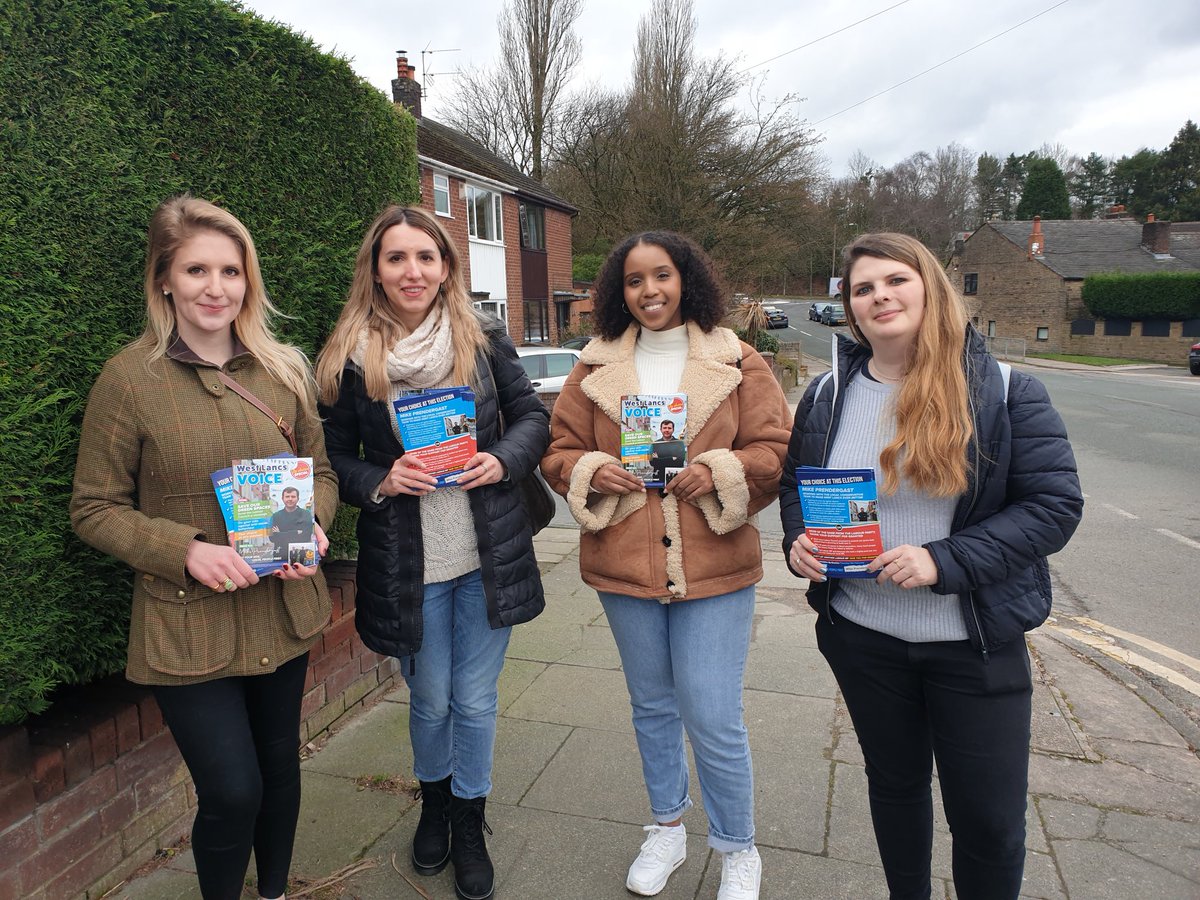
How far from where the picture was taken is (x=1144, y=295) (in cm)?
3694

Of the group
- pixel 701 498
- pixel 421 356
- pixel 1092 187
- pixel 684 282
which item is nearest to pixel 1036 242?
pixel 1092 187

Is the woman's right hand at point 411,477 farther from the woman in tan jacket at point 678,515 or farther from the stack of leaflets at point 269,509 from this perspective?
the woman in tan jacket at point 678,515

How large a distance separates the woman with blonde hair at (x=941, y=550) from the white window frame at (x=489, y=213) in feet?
73.8

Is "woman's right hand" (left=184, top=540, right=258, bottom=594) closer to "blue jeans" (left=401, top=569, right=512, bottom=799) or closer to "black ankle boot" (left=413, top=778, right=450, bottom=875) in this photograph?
"blue jeans" (left=401, top=569, right=512, bottom=799)

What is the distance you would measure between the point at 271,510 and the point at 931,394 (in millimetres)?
1697

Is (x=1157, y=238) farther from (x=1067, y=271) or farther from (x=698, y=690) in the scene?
(x=698, y=690)

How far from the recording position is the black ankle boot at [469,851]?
2479 millimetres

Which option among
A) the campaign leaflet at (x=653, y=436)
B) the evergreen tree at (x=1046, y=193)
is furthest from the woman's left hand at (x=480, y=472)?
the evergreen tree at (x=1046, y=193)

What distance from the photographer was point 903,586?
74.4 inches

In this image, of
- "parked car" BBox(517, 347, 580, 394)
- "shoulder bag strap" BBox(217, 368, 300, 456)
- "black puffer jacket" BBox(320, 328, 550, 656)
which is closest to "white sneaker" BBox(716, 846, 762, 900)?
"black puffer jacket" BBox(320, 328, 550, 656)

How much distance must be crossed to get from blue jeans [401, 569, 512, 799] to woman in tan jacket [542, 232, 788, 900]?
1.38ft

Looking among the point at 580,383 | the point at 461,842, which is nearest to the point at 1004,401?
the point at 580,383

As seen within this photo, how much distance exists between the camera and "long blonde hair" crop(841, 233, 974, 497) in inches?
73.9

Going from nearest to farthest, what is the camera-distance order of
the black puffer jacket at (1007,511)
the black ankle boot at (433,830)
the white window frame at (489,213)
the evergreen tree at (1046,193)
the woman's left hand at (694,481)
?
the black puffer jacket at (1007,511) → the woman's left hand at (694,481) → the black ankle boot at (433,830) → the white window frame at (489,213) → the evergreen tree at (1046,193)
